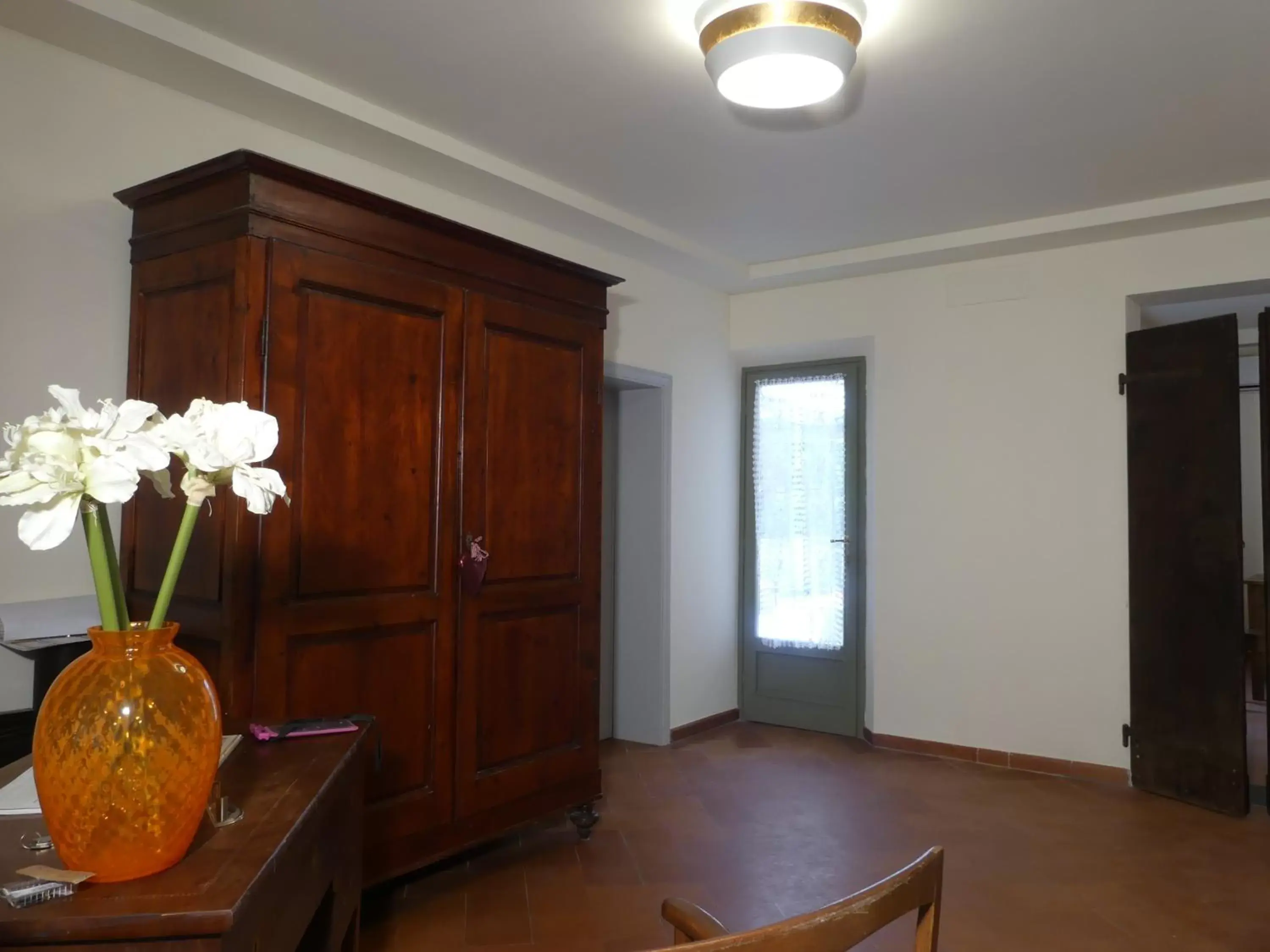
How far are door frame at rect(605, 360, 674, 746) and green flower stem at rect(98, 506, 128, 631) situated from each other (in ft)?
12.1

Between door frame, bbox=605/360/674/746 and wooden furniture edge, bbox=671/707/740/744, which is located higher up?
door frame, bbox=605/360/674/746

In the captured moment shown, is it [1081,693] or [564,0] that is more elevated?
[564,0]

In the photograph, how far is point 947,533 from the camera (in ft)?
15.7

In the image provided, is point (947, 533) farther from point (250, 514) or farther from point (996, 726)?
point (250, 514)

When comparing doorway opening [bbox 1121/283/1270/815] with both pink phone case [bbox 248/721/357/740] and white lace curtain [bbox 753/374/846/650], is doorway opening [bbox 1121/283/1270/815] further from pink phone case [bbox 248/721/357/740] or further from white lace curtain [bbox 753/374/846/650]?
pink phone case [bbox 248/721/357/740]

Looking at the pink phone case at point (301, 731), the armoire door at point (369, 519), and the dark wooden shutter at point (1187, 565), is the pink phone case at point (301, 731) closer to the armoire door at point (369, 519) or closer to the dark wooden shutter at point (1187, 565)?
the armoire door at point (369, 519)

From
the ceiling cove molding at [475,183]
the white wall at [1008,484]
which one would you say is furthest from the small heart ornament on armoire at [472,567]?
the white wall at [1008,484]

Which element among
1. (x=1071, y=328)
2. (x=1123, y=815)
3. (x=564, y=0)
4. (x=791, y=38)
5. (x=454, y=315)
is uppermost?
(x=564, y=0)

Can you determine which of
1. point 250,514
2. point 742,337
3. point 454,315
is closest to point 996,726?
point 742,337

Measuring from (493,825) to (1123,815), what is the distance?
2750mm

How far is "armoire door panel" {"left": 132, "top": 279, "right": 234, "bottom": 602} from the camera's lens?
93.1 inches

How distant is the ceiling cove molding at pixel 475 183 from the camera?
2551 millimetres

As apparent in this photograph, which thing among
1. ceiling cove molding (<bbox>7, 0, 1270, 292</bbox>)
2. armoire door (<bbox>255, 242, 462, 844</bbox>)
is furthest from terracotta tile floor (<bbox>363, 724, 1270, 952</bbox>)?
ceiling cove molding (<bbox>7, 0, 1270, 292</bbox>)

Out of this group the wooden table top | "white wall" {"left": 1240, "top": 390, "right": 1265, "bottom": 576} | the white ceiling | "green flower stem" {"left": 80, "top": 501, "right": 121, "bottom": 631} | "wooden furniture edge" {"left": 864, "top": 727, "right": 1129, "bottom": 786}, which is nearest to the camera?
the wooden table top
